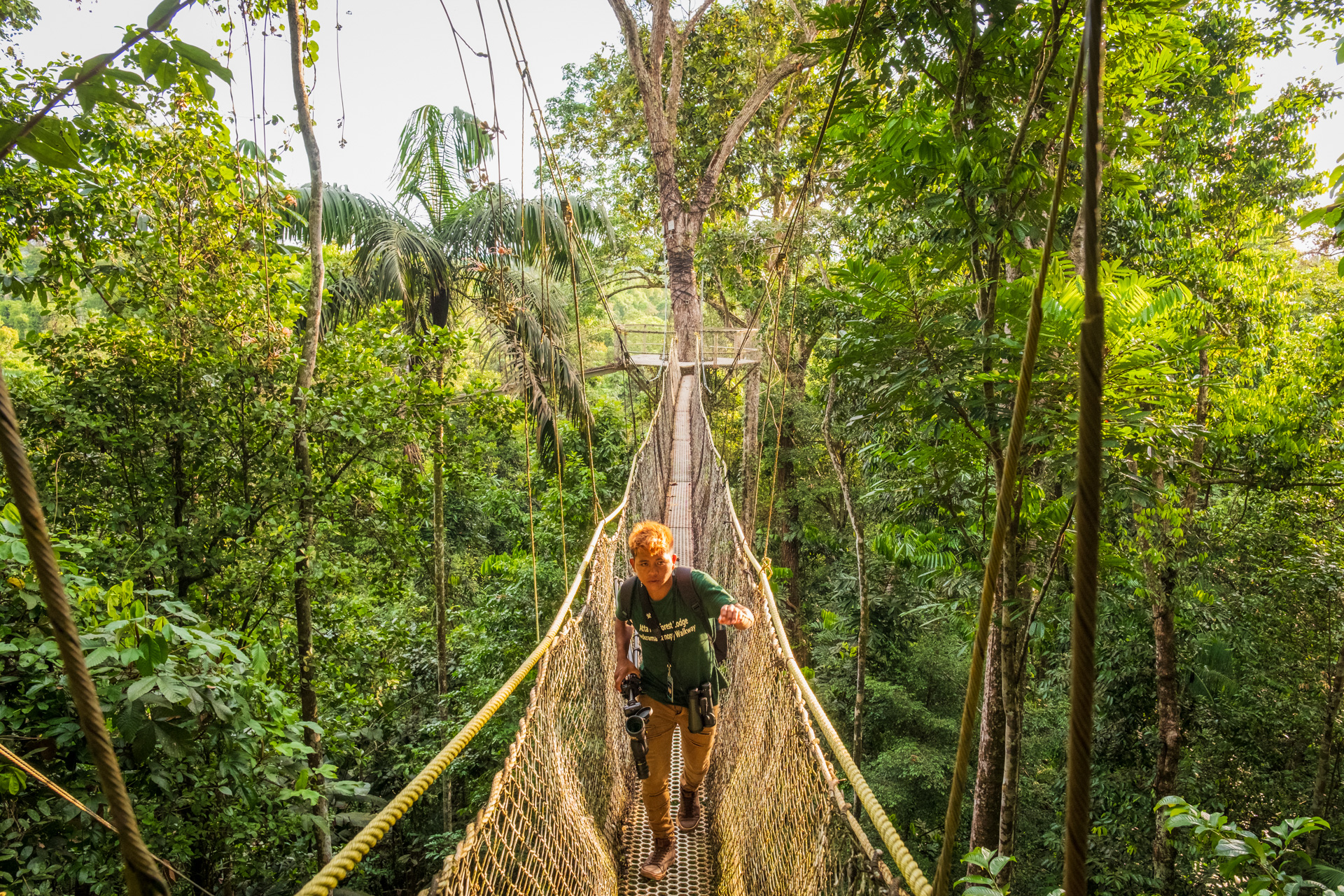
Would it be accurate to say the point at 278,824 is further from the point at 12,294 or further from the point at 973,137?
the point at 973,137

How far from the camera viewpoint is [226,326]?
2.88 m

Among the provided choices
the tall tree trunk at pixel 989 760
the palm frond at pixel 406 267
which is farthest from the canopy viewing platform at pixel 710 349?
Answer: the tall tree trunk at pixel 989 760

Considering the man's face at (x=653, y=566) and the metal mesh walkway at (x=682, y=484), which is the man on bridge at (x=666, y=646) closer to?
the man's face at (x=653, y=566)

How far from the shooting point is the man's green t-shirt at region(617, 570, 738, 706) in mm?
1657

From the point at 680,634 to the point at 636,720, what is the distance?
231 mm

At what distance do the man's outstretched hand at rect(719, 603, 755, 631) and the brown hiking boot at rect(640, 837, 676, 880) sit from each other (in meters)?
0.70

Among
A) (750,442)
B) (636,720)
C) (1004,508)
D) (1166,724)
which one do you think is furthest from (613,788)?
(750,442)

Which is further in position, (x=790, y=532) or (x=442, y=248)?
(x=790, y=532)

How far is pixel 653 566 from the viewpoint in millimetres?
1617

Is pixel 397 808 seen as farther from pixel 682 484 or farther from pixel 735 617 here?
pixel 682 484

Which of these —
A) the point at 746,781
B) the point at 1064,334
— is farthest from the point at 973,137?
the point at 746,781

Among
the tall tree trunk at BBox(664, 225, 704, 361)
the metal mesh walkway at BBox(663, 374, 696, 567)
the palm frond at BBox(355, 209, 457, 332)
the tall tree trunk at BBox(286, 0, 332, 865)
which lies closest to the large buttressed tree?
the tall tree trunk at BBox(664, 225, 704, 361)

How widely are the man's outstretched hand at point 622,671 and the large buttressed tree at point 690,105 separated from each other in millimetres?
5568

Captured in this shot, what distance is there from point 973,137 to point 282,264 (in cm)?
275
